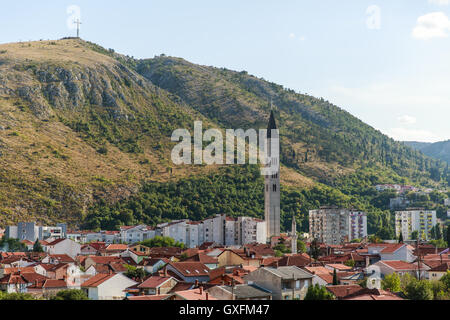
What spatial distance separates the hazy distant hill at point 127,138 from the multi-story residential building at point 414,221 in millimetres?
12638

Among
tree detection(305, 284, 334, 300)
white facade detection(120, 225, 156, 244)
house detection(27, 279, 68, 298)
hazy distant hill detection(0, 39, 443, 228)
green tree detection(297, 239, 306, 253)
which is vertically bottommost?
green tree detection(297, 239, 306, 253)

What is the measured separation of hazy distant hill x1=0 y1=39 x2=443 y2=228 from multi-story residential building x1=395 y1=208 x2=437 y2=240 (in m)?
12.6

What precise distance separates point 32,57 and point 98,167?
4434 cm

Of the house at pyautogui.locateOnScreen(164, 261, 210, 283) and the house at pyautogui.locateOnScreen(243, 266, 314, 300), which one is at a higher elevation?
the house at pyautogui.locateOnScreen(243, 266, 314, 300)

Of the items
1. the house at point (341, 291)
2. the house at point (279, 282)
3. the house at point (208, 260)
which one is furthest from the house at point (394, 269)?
the house at point (208, 260)

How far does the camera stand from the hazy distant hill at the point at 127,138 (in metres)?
90.4

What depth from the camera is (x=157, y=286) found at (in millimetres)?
30234

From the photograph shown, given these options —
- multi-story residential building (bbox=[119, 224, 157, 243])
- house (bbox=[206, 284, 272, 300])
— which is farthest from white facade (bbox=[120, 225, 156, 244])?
house (bbox=[206, 284, 272, 300])

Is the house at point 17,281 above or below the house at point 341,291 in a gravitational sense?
below

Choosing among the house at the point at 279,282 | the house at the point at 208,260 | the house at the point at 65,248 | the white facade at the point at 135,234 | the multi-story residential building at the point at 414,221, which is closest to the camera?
the house at the point at 279,282

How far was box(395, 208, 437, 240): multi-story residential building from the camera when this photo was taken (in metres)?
102

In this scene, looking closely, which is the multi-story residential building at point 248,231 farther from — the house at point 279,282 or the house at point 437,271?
the house at point 279,282

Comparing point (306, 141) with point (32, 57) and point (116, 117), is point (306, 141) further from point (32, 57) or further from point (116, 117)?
point (32, 57)

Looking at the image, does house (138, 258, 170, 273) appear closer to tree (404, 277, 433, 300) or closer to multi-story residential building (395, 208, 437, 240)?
tree (404, 277, 433, 300)
